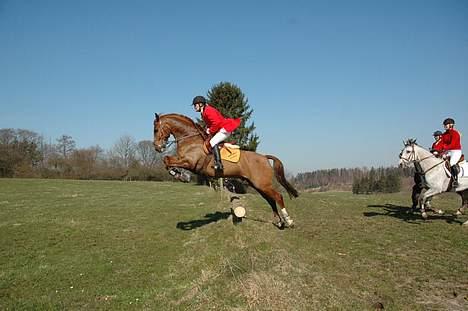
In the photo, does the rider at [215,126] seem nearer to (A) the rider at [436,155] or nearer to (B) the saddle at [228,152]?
(B) the saddle at [228,152]

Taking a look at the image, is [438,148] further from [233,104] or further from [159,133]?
[233,104]

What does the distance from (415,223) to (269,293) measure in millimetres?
7920

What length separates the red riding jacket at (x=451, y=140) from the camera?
10836 mm

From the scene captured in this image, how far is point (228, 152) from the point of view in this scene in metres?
8.17

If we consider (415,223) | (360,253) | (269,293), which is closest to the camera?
(269,293)

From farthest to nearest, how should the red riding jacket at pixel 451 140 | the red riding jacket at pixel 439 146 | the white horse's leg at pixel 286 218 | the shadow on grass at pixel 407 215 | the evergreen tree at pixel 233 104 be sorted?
the evergreen tree at pixel 233 104 < the red riding jacket at pixel 439 146 < the shadow on grass at pixel 407 215 < the red riding jacket at pixel 451 140 < the white horse's leg at pixel 286 218

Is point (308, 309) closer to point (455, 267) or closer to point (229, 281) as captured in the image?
A: point (229, 281)

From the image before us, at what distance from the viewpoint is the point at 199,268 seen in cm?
701

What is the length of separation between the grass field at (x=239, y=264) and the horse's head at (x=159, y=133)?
296cm

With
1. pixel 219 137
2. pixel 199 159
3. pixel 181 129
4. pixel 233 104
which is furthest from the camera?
pixel 233 104

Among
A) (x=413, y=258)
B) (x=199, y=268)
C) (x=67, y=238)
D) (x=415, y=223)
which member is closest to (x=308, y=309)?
(x=199, y=268)

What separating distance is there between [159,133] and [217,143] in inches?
66.5

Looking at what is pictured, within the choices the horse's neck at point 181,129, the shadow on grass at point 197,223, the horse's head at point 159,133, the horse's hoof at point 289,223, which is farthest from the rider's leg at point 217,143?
the shadow on grass at point 197,223

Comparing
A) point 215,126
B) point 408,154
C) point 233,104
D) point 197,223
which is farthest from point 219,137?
point 233,104
